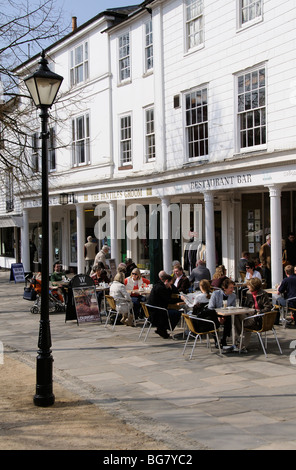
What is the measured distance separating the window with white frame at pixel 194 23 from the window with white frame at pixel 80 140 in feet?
24.9

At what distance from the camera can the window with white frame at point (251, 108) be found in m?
14.9

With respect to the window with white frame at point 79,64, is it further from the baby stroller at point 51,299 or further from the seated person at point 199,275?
the seated person at point 199,275

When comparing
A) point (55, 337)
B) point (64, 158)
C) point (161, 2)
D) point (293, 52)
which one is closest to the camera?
point (55, 337)

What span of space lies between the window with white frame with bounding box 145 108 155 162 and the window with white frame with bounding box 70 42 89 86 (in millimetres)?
5088

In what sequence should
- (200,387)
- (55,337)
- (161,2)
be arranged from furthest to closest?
(161,2), (55,337), (200,387)

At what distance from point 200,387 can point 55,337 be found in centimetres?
545

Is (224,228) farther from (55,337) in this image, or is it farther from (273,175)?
(55,337)

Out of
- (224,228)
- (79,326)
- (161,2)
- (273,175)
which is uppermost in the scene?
(161,2)

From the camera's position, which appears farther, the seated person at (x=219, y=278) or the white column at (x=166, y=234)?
the white column at (x=166, y=234)


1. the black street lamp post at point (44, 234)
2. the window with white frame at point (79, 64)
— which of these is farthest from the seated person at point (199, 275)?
the window with white frame at point (79, 64)

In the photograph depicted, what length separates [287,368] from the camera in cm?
899

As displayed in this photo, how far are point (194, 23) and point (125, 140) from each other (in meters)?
5.73

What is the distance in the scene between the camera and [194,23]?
1742 centimetres

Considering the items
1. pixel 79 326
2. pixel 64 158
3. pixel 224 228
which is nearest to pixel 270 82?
pixel 224 228
